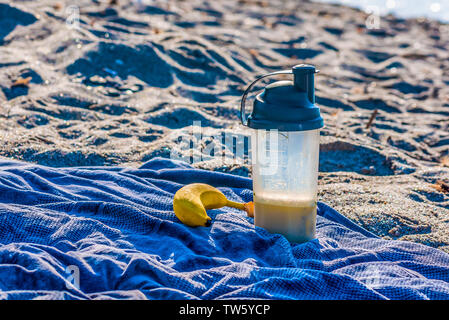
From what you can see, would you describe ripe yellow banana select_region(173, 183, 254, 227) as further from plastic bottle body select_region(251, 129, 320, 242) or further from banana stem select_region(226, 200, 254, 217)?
plastic bottle body select_region(251, 129, 320, 242)

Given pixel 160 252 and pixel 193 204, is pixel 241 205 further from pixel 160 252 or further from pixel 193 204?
pixel 160 252

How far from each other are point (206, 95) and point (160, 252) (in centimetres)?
318

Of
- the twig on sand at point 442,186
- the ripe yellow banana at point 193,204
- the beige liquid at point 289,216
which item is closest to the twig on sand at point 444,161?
the twig on sand at point 442,186

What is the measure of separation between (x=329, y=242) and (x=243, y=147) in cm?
170

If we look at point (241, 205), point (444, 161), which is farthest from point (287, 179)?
point (444, 161)

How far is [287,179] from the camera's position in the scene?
2480mm

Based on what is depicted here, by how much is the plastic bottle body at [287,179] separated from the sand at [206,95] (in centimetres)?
65

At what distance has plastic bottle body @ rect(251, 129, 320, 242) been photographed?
2.46m

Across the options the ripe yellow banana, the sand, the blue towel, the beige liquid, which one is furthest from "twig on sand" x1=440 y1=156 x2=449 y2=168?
the ripe yellow banana

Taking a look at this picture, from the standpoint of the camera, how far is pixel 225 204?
9.49 feet

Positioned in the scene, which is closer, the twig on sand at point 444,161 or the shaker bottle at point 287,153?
the shaker bottle at point 287,153

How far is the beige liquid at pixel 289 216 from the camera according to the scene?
2510 mm

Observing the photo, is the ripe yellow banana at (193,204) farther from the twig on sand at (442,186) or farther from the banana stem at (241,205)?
the twig on sand at (442,186)

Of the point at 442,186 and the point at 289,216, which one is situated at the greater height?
the point at 289,216
